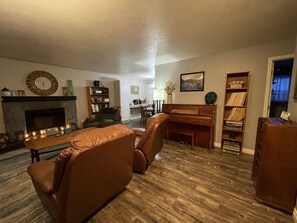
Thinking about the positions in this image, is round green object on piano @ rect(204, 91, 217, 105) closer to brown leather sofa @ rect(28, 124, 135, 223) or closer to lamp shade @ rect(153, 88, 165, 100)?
lamp shade @ rect(153, 88, 165, 100)

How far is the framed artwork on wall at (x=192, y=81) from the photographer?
3.45 metres

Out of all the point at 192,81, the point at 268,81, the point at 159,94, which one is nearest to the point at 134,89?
the point at 159,94

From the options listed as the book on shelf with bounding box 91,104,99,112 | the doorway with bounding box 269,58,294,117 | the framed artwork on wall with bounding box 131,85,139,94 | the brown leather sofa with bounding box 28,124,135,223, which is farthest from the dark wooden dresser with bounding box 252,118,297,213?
the framed artwork on wall with bounding box 131,85,139,94

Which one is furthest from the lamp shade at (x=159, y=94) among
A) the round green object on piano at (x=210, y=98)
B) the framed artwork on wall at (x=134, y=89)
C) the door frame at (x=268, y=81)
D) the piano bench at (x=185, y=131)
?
the framed artwork on wall at (x=134, y=89)

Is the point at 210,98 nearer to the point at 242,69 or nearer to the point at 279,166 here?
the point at 242,69

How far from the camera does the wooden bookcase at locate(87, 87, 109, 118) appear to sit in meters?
5.29

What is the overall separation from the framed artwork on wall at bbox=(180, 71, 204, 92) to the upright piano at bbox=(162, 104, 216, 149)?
50 cm

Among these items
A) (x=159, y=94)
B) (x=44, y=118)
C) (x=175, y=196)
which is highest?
(x=159, y=94)

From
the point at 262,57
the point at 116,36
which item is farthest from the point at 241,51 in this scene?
the point at 116,36

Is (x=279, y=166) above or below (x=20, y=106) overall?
below

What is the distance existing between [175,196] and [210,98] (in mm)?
2451

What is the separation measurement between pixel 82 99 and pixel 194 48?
4439mm

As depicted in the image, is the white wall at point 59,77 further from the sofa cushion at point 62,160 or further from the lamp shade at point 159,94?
the sofa cushion at point 62,160

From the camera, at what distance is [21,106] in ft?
11.9
